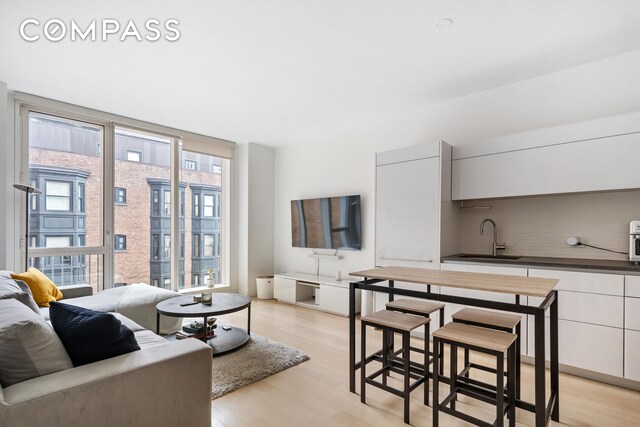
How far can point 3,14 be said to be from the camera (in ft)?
7.39

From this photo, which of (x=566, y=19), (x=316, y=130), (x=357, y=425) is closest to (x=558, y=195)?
(x=566, y=19)

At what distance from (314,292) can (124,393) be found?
386cm

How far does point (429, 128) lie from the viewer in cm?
394

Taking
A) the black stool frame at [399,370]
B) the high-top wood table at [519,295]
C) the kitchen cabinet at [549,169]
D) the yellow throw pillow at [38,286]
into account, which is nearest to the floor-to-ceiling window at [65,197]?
the yellow throw pillow at [38,286]

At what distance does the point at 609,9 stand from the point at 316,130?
11.1 feet

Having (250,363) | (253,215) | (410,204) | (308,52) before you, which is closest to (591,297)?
(410,204)

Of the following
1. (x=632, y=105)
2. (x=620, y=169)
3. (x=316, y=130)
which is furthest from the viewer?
(x=316, y=130)

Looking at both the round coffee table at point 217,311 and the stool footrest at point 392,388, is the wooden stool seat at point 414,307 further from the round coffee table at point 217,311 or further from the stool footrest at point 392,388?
the round coffee table at point 217,311

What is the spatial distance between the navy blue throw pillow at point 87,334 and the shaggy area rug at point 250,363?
1009mm

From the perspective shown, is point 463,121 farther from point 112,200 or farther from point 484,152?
point 112,200

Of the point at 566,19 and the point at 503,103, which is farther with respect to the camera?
the point at 503,103

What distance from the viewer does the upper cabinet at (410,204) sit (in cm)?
333

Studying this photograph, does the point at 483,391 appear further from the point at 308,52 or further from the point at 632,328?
the point at 308,52

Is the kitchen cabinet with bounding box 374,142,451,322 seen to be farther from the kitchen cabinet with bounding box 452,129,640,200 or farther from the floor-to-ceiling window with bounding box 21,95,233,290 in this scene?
the floor-to-ceiling window with bounding box 21,95,233,290
